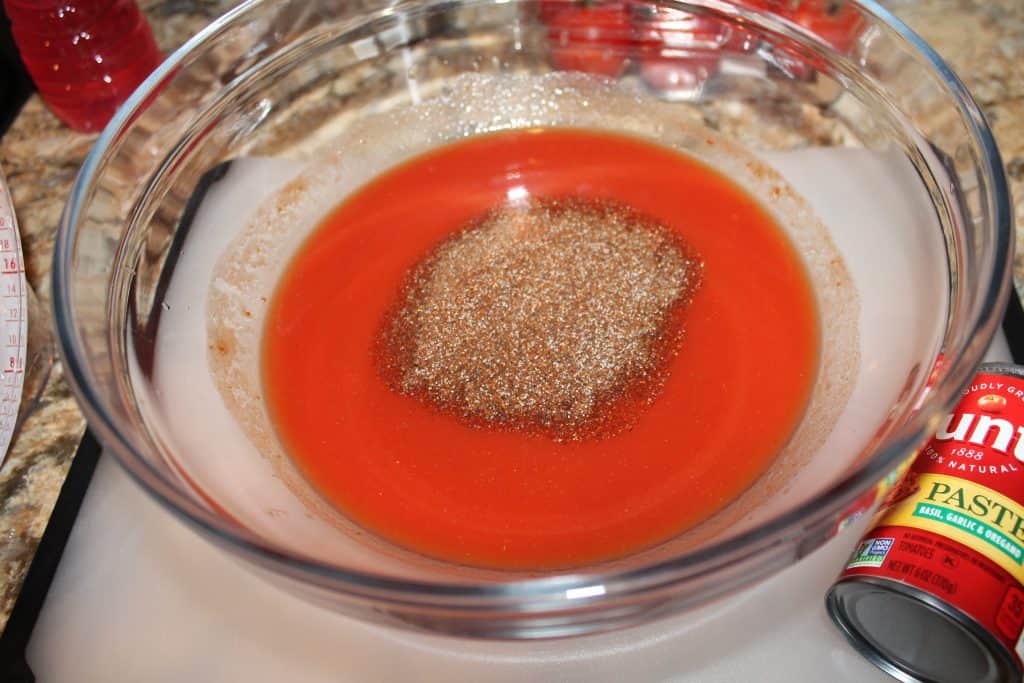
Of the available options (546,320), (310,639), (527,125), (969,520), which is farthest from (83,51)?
(969,520)

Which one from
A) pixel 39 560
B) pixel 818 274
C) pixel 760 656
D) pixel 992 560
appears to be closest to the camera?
pixel 992 560

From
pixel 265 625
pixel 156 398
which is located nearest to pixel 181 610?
pixel 265 625

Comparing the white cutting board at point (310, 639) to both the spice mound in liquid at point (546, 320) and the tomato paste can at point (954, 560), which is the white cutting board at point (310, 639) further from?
the spice mound in liquid at point (546, 320)

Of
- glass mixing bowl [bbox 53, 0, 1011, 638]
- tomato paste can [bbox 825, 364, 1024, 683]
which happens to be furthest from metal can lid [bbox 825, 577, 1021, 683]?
glass mixing bowl [bbox 53, 0, 1011, 638]

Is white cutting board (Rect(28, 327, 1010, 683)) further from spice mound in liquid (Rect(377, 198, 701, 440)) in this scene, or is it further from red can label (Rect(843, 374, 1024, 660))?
Result: spice mound in liquid (Rect(377, 198, 701, 440))

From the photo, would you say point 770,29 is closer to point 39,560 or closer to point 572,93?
point 572,93

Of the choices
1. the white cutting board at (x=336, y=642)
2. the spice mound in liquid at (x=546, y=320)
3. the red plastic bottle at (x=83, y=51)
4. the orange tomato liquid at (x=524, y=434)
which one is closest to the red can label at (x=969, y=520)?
the white cutting board at (x=336, y=642)
